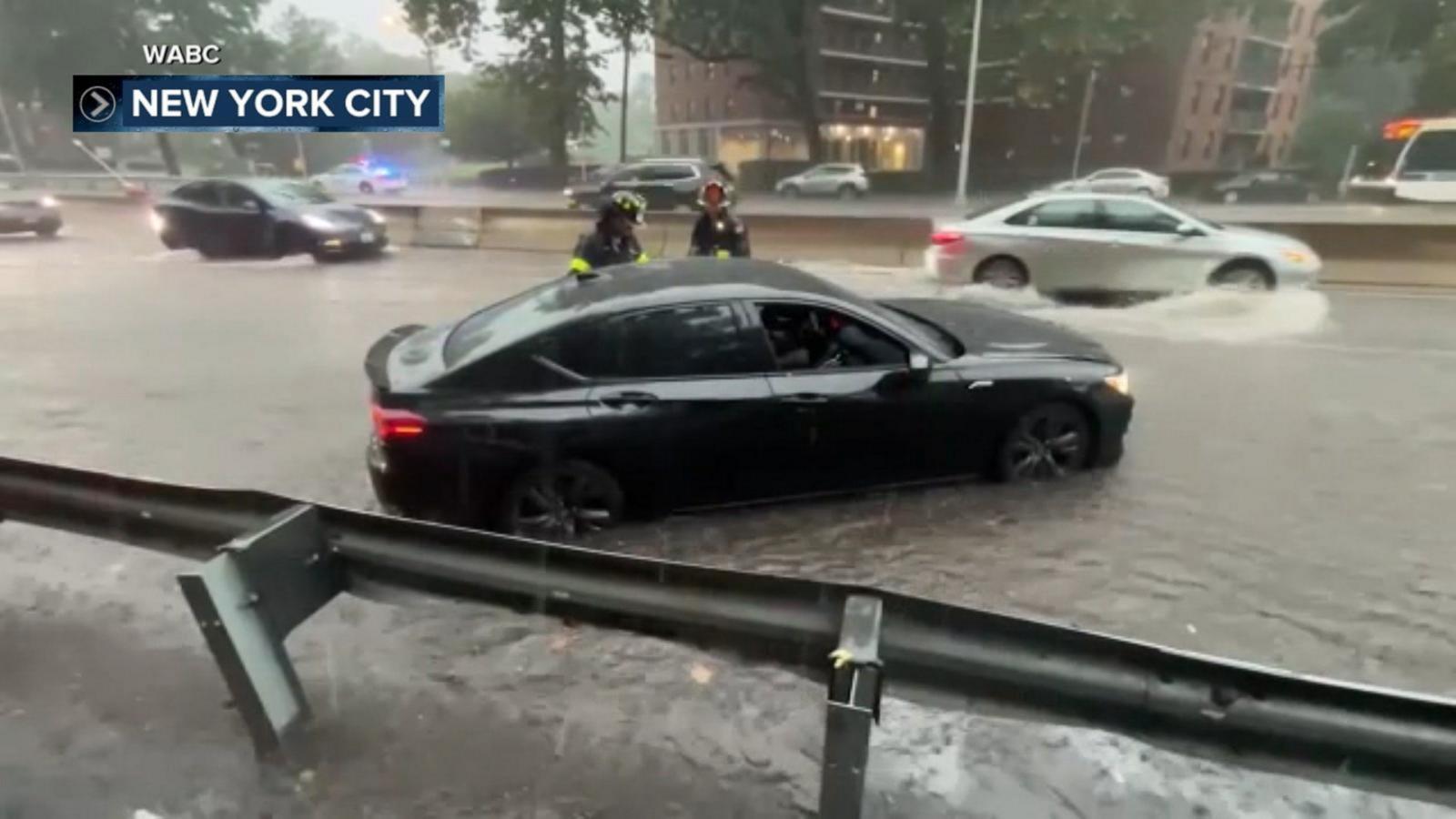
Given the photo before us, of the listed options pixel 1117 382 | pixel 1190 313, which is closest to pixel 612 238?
pixel 1117 382

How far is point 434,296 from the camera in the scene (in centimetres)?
1166

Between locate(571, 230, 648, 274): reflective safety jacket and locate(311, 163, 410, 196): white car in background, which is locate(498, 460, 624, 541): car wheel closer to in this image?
locate(571, 230, 648, 274): reflective safety jacket

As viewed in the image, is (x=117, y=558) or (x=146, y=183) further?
(x=146, y=183)

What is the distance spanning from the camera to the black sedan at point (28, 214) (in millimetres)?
18328

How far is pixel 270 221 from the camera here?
15391mm

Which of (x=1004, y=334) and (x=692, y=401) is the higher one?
(x=1004, y=334)

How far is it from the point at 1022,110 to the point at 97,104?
30.6m

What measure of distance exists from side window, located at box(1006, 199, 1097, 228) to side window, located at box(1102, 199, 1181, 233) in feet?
0.54

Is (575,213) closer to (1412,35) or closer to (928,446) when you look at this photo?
(928,446)

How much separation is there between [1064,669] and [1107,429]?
3.34 meters

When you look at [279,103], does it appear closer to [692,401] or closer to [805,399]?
[692,401]

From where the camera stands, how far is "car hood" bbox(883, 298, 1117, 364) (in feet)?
16.6

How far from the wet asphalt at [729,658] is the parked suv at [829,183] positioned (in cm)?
2357

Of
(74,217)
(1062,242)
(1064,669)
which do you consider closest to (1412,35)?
(1062,242)
